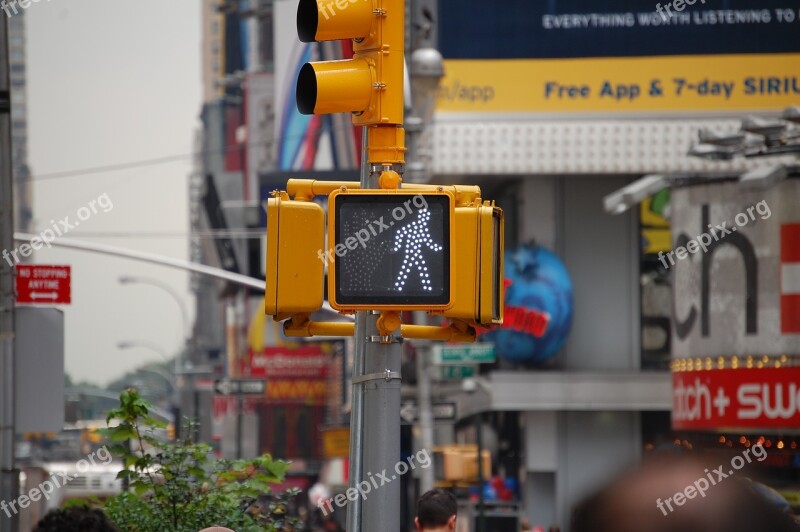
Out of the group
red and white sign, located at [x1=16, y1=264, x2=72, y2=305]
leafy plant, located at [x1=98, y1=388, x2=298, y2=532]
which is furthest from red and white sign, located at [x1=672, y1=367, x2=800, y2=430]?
leafy plant, located at [x1=98, y1=388, x2=298, y2=532]

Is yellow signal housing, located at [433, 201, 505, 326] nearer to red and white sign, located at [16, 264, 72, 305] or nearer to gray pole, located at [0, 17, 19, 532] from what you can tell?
gray pole, located at [0, 17, 19, 532]

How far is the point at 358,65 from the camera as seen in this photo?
7.66 meters

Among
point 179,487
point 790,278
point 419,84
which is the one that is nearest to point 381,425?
point 179,487

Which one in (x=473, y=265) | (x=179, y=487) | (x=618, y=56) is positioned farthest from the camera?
(x=618, y=56)

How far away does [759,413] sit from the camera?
2338cm

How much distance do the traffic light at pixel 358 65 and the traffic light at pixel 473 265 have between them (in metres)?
0.84

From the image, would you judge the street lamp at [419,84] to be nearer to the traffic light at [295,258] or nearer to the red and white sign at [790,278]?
the red and white sign at [790,278]

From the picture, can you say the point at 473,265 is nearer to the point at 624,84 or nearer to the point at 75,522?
the point at 75,522

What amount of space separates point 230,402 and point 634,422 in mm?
36504

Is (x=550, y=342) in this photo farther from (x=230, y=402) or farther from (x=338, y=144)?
(x=230, y=402)

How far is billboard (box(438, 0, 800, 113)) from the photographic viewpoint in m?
35.0

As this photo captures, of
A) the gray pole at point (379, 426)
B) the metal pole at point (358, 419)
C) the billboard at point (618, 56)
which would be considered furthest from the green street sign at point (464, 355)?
the gray pole at point (379, 426)

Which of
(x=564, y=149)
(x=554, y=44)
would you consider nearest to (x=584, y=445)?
(x=564, y=149)

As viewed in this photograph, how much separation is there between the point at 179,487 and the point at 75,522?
18.5ft
